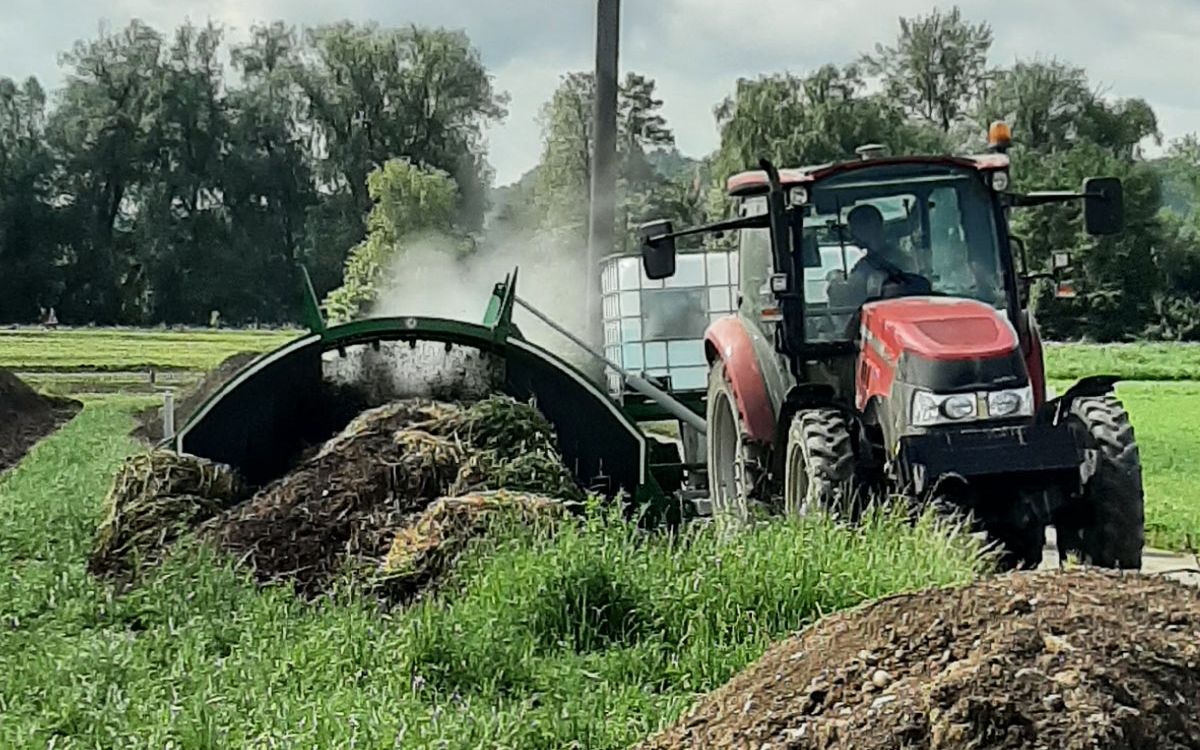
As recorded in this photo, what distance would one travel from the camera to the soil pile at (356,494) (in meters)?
8.08

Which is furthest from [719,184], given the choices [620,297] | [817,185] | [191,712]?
[191,712]

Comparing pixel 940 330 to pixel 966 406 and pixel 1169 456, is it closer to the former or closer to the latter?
pixel 966 406

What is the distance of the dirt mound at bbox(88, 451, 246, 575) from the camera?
870 centimetres

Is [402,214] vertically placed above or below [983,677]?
above

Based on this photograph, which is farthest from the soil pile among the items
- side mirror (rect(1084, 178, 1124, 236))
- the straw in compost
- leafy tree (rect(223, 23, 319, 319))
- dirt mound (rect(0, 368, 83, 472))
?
leafy tree (rect(223, 23, 319, 319))

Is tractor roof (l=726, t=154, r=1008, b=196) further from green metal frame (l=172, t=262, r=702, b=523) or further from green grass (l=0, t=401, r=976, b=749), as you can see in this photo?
green grass (l=0, t=401, r=976, b=749)

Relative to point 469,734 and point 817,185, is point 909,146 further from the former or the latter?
point 469,734

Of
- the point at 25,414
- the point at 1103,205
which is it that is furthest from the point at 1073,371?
the point at 1103,205

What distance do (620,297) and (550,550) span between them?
9446 millimetres

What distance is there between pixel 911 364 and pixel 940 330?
0.23m

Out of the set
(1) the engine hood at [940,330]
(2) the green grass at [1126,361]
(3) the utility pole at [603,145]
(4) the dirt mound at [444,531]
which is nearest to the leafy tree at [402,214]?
(2) the green grass at [1126,361]

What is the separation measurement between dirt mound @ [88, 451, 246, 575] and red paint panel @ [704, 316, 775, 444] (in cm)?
281

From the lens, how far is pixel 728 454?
33.6 feet

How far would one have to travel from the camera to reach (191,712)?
5.48 meters
